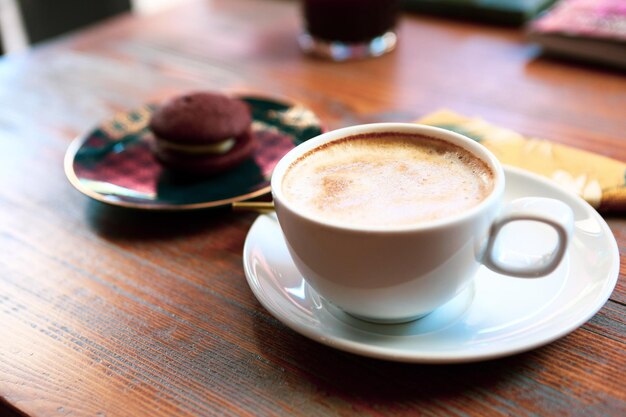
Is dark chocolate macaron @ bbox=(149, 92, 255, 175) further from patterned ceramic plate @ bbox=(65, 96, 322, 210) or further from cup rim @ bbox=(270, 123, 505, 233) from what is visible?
cup rim @ bbox=(270, 123, 505, 233)

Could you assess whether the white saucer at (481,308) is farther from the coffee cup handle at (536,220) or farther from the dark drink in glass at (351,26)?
the dark drink in glass at (351,26)

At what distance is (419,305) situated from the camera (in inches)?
19.3

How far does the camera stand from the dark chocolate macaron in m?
0.76

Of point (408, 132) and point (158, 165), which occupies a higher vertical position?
point (408, 132)

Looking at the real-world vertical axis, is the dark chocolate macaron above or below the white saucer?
above

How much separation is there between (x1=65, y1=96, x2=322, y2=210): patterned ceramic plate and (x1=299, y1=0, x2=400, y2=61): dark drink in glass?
0.28m

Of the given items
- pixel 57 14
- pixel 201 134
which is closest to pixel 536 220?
pixel 201 134

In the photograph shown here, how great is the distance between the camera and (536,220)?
463mm

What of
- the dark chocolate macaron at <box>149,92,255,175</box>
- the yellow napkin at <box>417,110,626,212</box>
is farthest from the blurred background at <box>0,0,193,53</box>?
the yellow napkin at <box>417,110,626,212</box>

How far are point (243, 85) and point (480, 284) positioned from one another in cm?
68

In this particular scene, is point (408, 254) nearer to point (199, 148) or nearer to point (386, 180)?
point (386, 180)

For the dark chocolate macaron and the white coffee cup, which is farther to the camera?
the dark chocolate macaron

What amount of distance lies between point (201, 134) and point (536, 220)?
43 centimetres

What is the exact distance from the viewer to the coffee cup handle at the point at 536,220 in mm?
459
